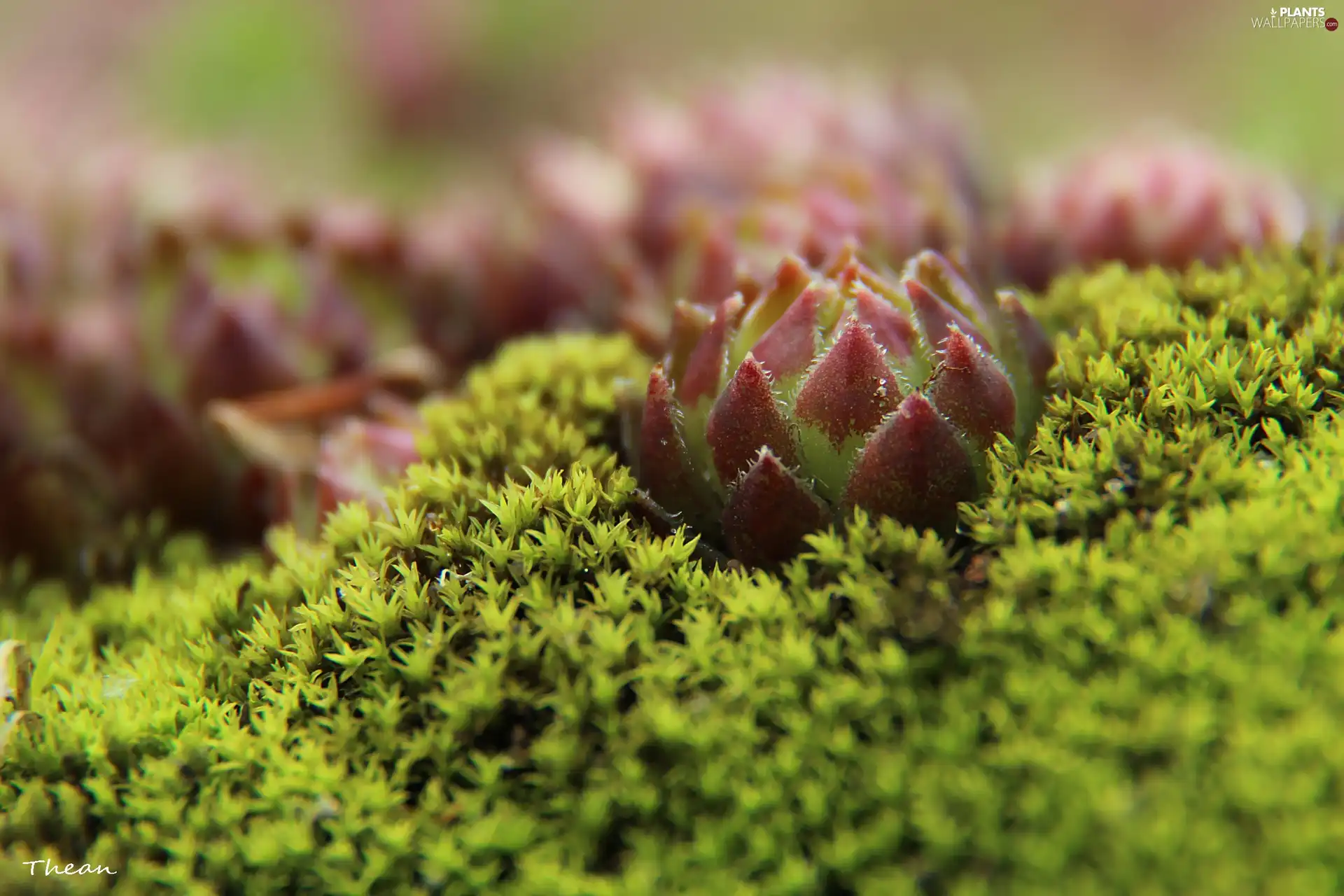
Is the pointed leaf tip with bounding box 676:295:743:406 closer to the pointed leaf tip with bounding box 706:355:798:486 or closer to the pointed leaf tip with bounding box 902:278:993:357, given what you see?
the pointed leaf tip with bounding box 706:355:798:486

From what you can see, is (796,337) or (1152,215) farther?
(1152,215)

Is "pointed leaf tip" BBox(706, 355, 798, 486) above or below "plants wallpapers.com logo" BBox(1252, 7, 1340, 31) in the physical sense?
below

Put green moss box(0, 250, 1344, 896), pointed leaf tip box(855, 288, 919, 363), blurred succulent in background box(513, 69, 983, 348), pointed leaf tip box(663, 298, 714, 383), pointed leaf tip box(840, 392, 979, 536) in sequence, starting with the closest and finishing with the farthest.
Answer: green moss box(0, 250, 1344, 896) < pointed leaf tip box(840, 392, 979, 536) < pointed leaf tip box(855, 288, 919, 363) < pointed leaf tip box(663, 298, 714, 383) < blurred succulent in background box(513, 69, 983, 348)

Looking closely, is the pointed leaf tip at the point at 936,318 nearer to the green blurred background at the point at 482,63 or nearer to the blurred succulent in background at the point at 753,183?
the blurred succulent in background at the point at 753,183

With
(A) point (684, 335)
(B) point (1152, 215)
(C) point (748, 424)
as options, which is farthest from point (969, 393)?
(B) point (1152, 215)

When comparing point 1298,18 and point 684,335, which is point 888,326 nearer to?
point 684,335

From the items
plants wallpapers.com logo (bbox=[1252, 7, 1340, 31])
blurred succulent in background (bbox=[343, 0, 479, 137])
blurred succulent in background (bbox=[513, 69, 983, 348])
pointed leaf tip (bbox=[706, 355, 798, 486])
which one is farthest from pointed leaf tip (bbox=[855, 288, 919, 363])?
blurred succulent in background (bbox=[343, 0, 479, 137])

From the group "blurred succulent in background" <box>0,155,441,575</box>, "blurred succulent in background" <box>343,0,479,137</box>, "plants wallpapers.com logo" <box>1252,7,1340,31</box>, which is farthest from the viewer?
"blurred succulent in background" <box>343,0,479,137</box>
